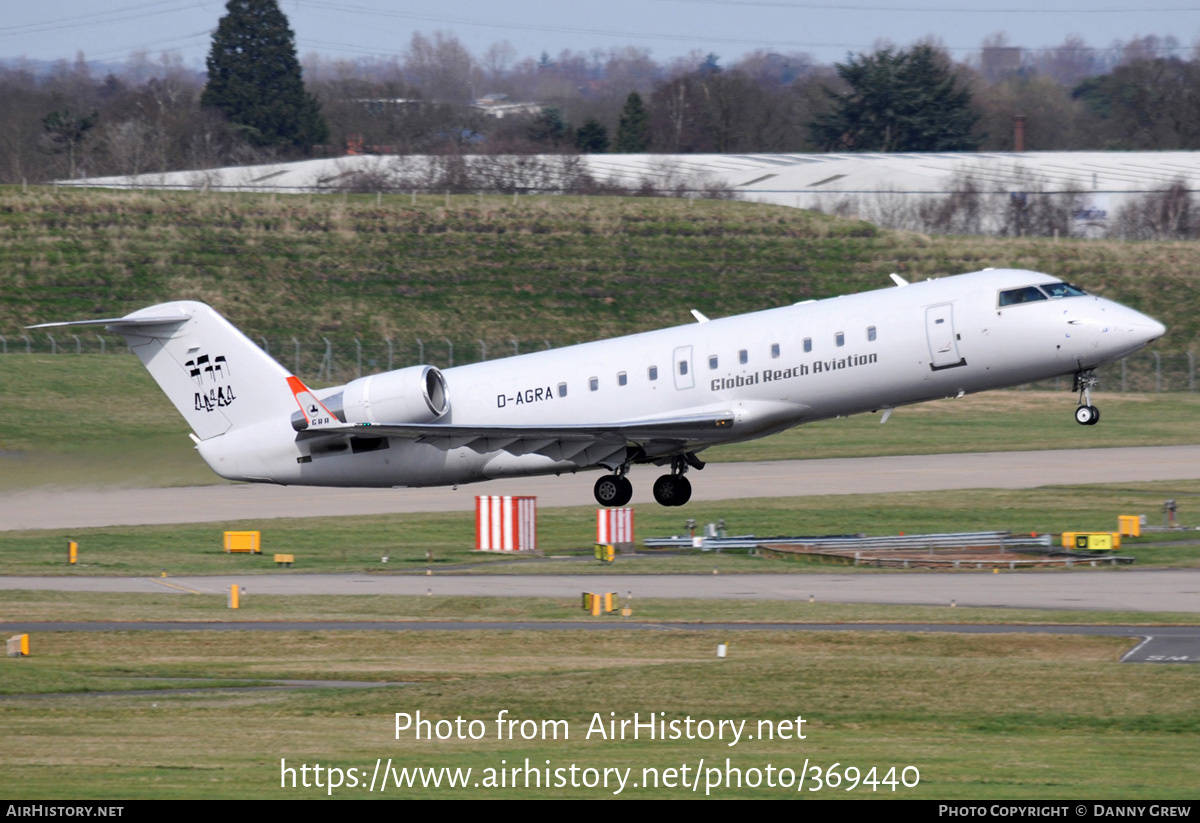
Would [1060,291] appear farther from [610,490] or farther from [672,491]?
[610,490]

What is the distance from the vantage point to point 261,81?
455 feet

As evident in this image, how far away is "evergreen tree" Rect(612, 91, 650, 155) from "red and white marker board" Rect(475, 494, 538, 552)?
9700 centimetres

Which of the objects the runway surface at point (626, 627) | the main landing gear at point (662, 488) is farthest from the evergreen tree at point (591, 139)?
the runway surface at point (626, 627)

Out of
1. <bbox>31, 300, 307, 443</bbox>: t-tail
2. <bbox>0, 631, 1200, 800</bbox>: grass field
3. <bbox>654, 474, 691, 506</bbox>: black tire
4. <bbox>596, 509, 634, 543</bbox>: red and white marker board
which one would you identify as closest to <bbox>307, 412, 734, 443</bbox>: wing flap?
<bbox>654, 474, 691, 506</bbox>: black tire

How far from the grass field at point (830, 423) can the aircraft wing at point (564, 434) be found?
75.3ft

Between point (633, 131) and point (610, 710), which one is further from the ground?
point (633, 131)

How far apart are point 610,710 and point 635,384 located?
1111 cm

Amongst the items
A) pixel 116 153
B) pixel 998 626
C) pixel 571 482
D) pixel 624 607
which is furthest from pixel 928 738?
pixel 116 153

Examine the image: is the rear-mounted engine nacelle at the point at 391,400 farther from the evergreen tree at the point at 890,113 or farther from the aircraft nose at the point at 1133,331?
the evergreen tree at the point at 890,113

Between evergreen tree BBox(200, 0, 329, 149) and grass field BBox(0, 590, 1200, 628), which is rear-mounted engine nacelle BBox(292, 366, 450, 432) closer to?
grass field BBox(0, 590, 1200, 628)

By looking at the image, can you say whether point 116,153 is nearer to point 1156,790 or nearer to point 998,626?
point 998,626

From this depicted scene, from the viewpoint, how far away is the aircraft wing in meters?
29.7

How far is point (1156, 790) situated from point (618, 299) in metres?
68.6

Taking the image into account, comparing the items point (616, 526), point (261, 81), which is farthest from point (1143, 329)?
point (261, 81)
